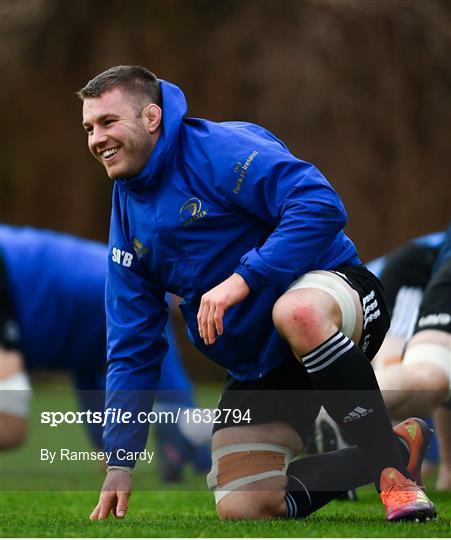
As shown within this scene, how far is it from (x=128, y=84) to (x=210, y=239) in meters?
0.56

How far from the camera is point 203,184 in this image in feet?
12.8

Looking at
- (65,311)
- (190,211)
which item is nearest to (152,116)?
(190,211)

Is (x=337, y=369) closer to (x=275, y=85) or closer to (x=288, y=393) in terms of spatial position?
(x=288, y=393)

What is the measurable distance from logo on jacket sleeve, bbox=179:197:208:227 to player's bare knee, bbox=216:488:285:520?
2.95 feet

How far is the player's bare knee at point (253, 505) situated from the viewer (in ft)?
12.9

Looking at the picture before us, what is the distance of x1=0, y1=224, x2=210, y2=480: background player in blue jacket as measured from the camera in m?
6.94

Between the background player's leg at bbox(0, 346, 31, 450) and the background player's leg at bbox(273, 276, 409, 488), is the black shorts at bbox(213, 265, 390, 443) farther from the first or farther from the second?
the background player's leg at bbox(0, 346, 31, 450)

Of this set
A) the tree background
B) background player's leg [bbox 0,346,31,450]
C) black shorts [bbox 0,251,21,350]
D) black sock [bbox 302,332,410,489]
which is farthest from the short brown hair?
the tree background

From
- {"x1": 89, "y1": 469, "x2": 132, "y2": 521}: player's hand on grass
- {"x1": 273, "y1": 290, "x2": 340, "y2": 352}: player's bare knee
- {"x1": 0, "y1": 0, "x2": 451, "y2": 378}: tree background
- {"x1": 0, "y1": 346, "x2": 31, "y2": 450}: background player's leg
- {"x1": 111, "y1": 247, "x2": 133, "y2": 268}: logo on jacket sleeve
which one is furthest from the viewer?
{"x1": 0, "y1": 0, "x2": 451, "y2": 378}: tree background

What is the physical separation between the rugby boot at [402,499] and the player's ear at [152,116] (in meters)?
1.30

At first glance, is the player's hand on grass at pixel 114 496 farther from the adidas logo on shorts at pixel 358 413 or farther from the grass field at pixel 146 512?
the adidas logo on shorts at pixel 358 413

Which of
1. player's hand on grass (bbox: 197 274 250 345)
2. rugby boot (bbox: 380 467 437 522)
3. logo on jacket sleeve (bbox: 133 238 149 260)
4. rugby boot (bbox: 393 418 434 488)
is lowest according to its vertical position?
rugby boot (bbox: 393 418 434 488)

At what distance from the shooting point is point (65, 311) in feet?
23.2

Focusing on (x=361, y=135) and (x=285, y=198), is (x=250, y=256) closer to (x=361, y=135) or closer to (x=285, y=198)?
(x=285, y=198)
